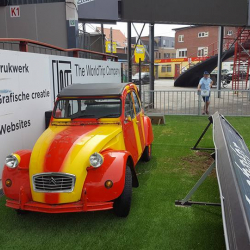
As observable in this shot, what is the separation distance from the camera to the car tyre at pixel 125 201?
150 inches

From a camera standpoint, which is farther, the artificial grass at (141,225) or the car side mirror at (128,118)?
the car side mirror at (128,118)

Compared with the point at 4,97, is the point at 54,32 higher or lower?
higher

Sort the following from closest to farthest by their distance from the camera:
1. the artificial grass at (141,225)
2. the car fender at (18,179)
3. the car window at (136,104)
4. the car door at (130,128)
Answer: the artificial grass at (141,225) < the car fender at (18,179) < the car door at (130,128) < the car window at (136,104)

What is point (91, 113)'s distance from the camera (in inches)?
192

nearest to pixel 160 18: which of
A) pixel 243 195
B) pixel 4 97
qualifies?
pixel 4 97

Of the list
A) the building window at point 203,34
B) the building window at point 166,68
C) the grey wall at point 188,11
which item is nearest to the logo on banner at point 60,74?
the grey wall at point 188,11

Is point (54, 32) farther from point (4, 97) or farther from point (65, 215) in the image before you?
point (65, 215)

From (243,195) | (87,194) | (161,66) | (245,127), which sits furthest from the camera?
(161,66)

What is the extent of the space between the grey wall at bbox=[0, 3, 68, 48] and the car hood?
713cm

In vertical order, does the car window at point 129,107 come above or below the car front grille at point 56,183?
above

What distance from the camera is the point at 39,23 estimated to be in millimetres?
10828

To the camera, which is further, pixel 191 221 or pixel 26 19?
pixel 26 19

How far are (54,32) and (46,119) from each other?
18.2 ft

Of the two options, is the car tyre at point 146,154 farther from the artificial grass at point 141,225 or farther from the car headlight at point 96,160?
the car headlight at point 96,160
